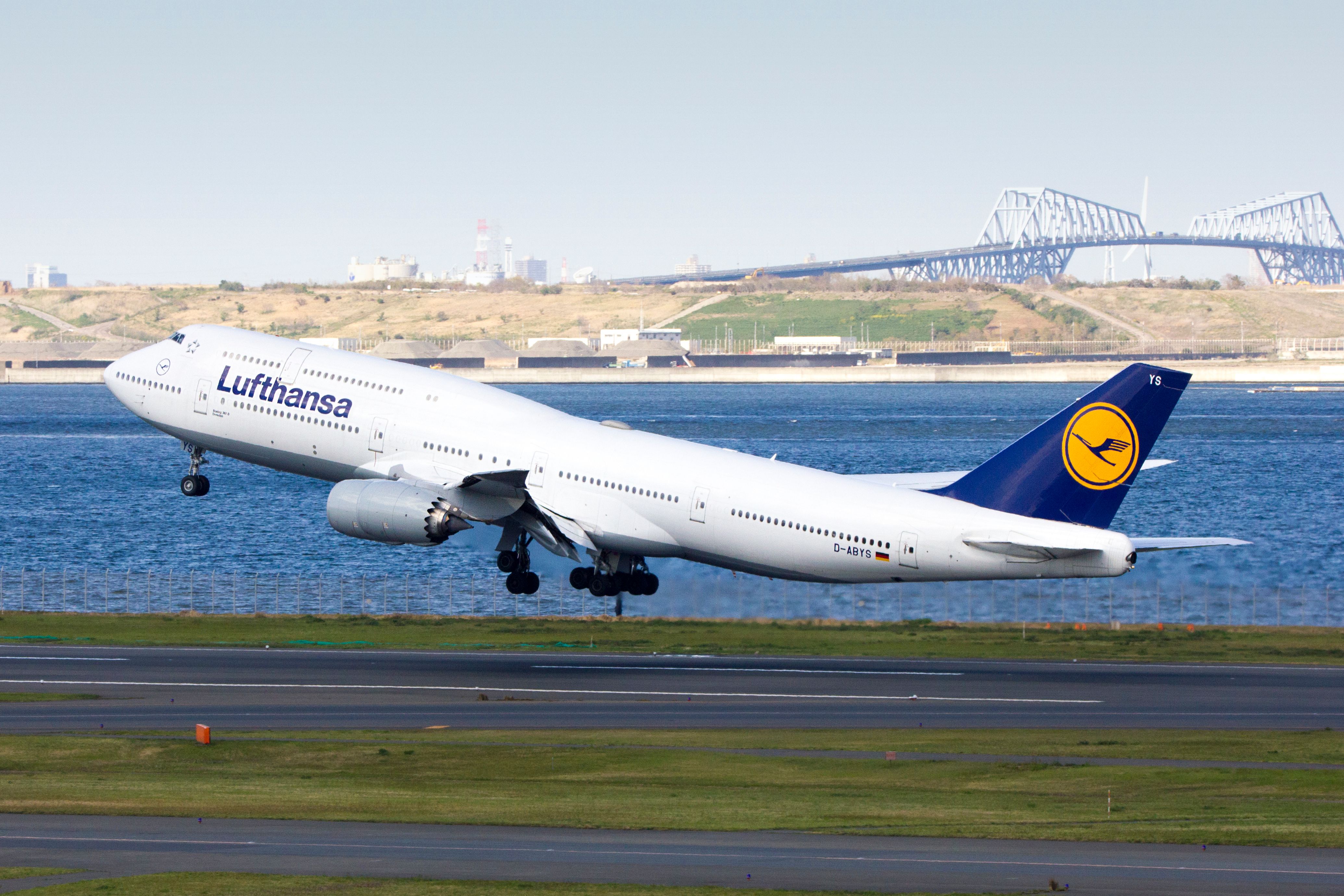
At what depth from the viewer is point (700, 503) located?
5850cm

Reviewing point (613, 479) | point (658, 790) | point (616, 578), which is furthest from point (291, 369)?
point (658, 790)

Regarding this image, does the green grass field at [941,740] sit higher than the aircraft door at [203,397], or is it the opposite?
the aircraft door at [203,397]

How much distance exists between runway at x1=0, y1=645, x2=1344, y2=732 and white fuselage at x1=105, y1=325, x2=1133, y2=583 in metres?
4.88

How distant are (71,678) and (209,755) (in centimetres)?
1777

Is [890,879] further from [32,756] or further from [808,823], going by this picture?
[32,756]

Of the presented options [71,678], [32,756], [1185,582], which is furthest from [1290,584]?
[32,756]

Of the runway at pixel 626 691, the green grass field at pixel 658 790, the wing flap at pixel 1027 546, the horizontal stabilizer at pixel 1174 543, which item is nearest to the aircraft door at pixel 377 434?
the runway at pixel 626 691

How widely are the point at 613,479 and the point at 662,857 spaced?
2668cm

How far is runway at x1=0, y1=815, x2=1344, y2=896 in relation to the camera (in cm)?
3228

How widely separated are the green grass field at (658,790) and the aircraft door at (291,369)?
19172 millimetres

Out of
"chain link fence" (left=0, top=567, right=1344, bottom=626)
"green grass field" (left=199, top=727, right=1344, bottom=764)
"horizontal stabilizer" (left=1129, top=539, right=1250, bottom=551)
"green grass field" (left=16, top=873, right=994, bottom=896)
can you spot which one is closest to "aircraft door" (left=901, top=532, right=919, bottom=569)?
"green grass field" (left=199, top=727, right=1344, bottom=764)

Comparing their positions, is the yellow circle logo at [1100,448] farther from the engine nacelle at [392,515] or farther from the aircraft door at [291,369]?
the aircraft door at [291,369]

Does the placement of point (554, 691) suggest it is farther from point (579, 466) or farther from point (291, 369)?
point (291, 369)

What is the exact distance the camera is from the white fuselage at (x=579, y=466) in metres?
56.0
